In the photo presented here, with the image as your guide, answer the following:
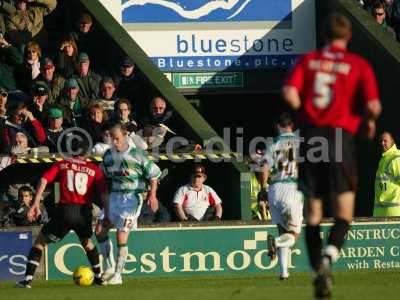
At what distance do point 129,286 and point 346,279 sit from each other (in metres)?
2.82

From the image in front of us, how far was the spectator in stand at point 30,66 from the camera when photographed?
20953 millimetres

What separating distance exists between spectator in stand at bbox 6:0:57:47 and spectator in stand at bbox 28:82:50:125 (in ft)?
6.28

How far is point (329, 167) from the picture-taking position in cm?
1139

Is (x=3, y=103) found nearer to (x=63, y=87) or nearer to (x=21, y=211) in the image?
(x=63, y=87)

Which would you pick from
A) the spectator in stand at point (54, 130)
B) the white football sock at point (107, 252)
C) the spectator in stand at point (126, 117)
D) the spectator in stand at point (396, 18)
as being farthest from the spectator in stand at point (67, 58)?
the spectator in stand at point (396, 18)

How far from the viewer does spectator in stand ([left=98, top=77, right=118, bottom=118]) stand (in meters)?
20.7

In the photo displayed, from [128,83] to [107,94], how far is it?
2.54 feet

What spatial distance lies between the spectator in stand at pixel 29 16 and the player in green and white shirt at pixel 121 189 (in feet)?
18.6

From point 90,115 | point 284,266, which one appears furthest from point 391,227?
point 90,115

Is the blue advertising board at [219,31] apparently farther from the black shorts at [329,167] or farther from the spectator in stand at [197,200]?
the black shorts at [329,167]

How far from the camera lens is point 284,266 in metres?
16.9

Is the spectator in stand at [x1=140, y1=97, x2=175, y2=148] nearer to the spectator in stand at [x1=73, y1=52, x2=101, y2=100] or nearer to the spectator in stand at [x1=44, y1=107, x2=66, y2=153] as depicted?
the spectator in stand at [x1=73, y1=52, x2=101, y2=100]

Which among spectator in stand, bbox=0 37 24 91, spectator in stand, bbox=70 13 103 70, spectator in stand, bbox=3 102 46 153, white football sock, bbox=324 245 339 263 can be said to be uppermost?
spectator in stand, bbox=70 13 103 70

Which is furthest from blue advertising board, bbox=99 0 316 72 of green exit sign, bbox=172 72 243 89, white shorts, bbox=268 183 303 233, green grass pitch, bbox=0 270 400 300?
white shorts, bbox=268 183 303 233
